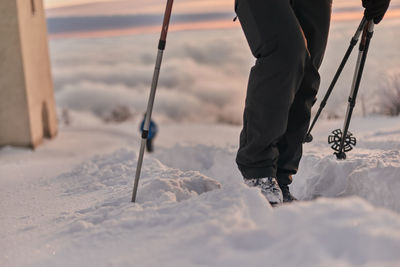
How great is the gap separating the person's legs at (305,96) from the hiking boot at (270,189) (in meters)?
0.34

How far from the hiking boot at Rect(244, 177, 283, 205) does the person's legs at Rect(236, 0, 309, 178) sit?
0.03 metres

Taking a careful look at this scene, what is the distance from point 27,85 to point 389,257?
8457 mm

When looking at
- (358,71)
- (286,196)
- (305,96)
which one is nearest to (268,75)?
(305,96)

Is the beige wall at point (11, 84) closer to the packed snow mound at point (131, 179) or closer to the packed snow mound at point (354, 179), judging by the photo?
the packed snow mound at point (131, 179)

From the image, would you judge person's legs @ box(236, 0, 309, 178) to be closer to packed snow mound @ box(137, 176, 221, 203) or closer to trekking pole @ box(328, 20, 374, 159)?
packed snow mound @ box(137, 176, 221, 203)

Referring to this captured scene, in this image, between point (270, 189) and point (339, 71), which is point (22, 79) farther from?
point (270, 189)

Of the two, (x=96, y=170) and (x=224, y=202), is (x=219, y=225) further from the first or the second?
(x=96, y=170)

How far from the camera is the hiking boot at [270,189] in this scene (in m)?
2.36

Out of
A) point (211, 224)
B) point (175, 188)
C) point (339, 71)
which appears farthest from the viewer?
point (339, 71)

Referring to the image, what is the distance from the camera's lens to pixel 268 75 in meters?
2.31

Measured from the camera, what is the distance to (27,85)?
29.3 feet

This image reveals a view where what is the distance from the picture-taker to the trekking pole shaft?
343 cm

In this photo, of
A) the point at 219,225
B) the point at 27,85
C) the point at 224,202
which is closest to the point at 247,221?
the point at 219,225

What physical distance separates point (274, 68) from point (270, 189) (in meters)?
0.57
